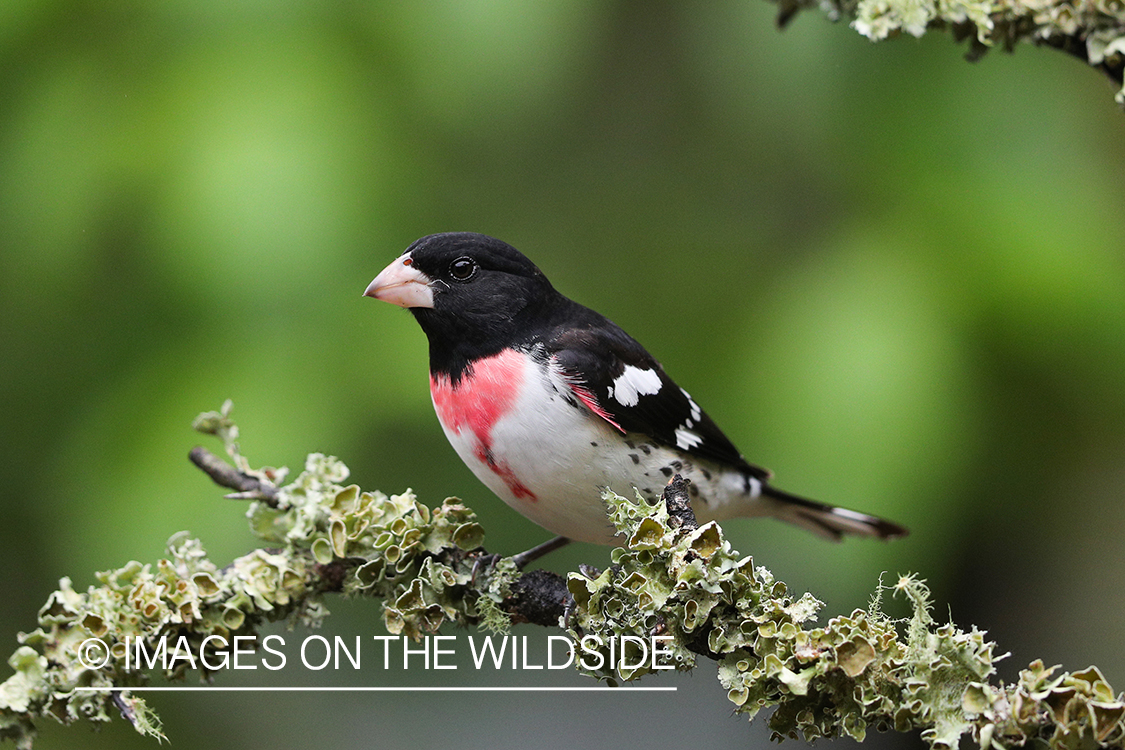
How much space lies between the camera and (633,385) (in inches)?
41.8

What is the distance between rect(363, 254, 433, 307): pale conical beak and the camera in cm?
94

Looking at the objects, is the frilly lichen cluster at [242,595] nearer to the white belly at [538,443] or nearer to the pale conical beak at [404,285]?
the white belly at [538,443]

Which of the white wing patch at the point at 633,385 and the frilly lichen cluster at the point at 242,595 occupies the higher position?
the white wing patch at the point at 633,385

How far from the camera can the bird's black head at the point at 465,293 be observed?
0.97 metres

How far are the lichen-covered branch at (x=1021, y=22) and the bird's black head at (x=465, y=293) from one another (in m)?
0.40

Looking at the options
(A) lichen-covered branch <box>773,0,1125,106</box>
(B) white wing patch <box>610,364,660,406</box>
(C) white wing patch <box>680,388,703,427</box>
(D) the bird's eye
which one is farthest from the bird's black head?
(A) lichen-covered branch <box>773,0,1125,106</box>

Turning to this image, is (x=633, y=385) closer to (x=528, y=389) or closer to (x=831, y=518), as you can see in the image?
(x=528, y=389)

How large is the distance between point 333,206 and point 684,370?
0.58 metres

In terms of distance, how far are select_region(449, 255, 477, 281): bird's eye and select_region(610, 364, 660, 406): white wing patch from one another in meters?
0.18

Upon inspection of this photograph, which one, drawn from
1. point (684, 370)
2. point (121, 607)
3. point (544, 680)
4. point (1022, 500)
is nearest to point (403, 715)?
point (544, 680)

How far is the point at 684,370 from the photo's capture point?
63.6 inches

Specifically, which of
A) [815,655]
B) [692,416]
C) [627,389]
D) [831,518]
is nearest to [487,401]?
[627,389]

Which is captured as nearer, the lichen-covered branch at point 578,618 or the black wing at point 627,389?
the lichen-covered branch at point 578,618

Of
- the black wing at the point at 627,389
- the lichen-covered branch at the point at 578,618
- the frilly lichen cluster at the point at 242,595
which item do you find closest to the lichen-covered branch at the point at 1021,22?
the black wing at the point at 627,389
